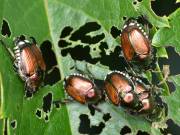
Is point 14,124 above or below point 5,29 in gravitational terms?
below

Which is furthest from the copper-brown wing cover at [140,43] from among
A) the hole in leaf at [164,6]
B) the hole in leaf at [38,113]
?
the hole in leaf at [38,113]

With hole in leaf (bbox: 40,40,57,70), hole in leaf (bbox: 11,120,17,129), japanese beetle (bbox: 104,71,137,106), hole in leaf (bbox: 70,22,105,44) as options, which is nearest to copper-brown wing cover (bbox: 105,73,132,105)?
japanese beetle (bbox: 104,71,137,106)

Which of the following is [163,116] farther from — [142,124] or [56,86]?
[56,86]

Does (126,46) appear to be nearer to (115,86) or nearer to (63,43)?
(115,86)

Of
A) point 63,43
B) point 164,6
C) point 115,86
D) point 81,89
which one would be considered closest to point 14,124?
point 63,43

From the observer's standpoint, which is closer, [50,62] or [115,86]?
[50,62]

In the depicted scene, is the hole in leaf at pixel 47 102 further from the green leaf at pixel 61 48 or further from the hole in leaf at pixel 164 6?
the hole in leaf at pixel 164 6

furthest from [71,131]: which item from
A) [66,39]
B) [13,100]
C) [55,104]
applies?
[66,39]
